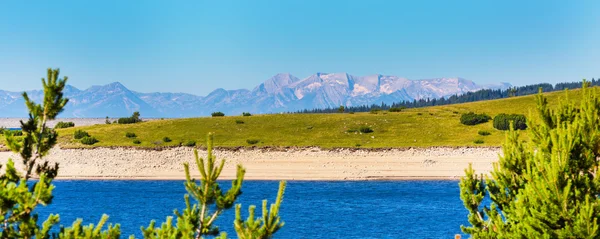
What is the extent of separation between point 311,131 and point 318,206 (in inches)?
2041

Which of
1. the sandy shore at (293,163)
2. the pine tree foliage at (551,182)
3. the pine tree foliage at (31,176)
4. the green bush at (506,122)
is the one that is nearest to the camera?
the pine tree foliage at (31,176)

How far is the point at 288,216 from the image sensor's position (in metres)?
58.5

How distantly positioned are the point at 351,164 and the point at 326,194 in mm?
21706

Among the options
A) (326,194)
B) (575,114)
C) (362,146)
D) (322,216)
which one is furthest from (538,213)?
(362,146)

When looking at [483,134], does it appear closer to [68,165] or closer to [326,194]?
[326,194]

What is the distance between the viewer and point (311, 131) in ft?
381

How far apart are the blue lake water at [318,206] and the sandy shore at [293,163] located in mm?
4911

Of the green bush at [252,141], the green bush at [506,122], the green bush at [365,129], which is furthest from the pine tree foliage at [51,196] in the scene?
the green bush at [506,122]

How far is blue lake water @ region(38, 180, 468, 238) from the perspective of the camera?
51594 mm

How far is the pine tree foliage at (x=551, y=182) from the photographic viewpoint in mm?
17125

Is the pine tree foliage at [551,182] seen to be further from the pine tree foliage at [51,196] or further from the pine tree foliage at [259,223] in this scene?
the pine tree foliage at [51,196]

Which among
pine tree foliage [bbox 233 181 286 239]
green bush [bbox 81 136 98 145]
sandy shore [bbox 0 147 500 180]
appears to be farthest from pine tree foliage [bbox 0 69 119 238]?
green bush [bbox 81 136 98 145]

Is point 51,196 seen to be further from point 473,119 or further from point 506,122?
point 473,119

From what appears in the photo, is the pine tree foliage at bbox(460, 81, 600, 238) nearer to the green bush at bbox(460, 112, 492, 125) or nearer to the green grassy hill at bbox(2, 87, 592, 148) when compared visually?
the green grassy hill at bbox(2, 87, 592, 148)
